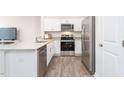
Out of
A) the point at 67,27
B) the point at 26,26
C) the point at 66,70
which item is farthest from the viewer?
the point at 67,27

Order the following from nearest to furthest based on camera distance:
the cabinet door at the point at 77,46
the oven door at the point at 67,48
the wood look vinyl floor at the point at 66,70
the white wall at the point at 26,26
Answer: the wood look vinyl floor at the point at 66,70 < the white wall at the point at 26,26 < the oven door at the point at 67,48 < the cabinet door at the point at 77,46

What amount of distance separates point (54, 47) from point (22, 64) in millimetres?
4809

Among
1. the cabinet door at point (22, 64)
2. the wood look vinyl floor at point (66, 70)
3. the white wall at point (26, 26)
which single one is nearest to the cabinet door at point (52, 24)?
the white wall at point (26, 26)

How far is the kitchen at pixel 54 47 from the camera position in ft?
9.41

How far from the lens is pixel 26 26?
6312 millimetres

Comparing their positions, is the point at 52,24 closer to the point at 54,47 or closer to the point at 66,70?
the point at 54,47

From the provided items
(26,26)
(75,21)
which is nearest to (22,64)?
(26,26)

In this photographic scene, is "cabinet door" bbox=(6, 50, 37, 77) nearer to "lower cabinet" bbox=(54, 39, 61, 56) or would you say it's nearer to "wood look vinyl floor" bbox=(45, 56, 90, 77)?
"wood look vinyl floor" bbox=(45, 56, 90, 77)

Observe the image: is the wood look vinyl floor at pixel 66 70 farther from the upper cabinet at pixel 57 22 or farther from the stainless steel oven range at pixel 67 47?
the upper cabinet at pixel 57 22

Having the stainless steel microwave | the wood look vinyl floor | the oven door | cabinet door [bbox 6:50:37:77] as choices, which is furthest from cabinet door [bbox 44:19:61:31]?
cabinet door [bbox 6:50:37:77]
